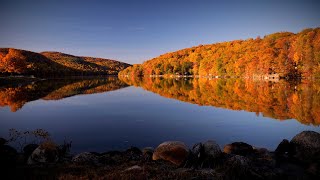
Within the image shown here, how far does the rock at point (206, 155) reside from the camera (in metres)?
13.6

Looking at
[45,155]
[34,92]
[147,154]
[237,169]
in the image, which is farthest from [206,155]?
[34,92]

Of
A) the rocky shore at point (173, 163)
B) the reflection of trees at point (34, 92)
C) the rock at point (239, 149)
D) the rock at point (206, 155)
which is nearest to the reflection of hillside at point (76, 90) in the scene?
the reflection of trees at point (34, 92)

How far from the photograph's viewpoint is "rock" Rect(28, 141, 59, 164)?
Result: 46.2 ft

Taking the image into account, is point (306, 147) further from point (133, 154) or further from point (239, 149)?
point (133, 154)

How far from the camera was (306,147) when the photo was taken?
15.9 metres

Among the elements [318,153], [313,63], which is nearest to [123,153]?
[318,153]

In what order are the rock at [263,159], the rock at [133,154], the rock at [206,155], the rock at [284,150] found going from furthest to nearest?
the rock at [284,150] → the rock at [133,154] → the rock at [263,159] → the rock at [206,155]

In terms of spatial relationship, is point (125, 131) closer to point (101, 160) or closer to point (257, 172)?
point (101, 160)

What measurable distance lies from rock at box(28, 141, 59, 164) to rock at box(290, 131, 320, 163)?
12.4 metres

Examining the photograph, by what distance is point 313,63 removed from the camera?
109 m

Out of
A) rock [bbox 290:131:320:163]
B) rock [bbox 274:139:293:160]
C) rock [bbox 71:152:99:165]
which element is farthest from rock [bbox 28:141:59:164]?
rock [bbox 290:131:320:163]

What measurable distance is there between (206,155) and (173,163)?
1749 millimetres

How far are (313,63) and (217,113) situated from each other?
91103 mm

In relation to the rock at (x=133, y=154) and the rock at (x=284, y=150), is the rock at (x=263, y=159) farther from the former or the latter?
the rock at (x=133, y=154)
